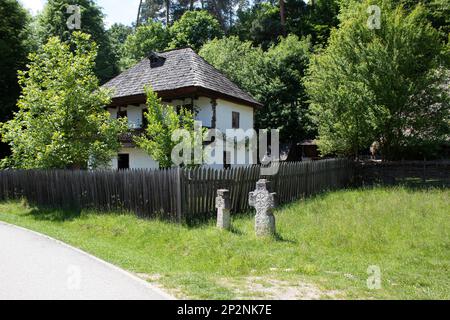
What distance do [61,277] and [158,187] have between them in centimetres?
578

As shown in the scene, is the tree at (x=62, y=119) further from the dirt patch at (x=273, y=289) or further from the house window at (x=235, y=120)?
the dirt patch at (x=273, y=289)

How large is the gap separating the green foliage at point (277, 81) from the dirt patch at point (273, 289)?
25368mm

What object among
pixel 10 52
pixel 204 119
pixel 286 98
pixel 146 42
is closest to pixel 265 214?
pixel 204 119

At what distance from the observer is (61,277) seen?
674 centimetres

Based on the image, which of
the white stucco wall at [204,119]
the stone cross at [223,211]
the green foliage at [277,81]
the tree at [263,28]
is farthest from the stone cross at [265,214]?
the tree at [263,28]

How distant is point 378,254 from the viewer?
901 centimetres

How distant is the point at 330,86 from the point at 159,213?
1540cm

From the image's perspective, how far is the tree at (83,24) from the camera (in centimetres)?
3875

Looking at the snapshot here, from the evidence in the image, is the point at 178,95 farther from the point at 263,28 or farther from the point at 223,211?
the point at 263,28

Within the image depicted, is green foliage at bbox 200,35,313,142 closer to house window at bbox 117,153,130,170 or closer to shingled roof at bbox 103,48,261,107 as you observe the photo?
shingled roof at bbox 103,48,261,107

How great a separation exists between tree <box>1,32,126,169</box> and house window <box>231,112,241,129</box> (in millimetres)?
9351

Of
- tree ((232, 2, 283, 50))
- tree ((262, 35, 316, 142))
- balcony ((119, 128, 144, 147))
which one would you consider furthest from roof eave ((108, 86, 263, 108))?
tree ((232, 2, 283, 50))

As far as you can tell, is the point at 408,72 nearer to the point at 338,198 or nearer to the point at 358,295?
the point at 338,198

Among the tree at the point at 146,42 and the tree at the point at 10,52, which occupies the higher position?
the tree at the point at 146,42
